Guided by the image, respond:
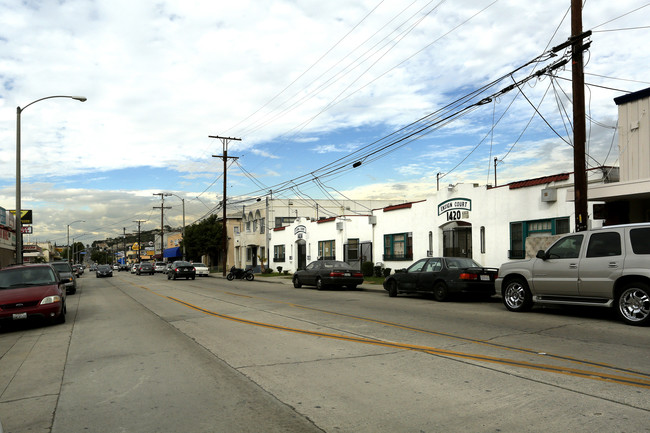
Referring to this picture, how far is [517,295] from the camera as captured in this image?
43.8ft

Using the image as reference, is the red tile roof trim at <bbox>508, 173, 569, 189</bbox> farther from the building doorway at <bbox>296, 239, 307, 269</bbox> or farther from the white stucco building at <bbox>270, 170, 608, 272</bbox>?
the building doorway at <bbox>296, 239, 307, 269</bbox>

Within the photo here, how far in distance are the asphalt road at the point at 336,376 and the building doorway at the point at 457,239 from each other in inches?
484

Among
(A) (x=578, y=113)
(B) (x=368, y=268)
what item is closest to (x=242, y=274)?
(B) (x=368, y=268)

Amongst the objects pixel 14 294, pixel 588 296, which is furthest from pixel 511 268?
pixel 14 294

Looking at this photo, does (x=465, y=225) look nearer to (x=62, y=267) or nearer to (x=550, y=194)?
(x=550, y=194)

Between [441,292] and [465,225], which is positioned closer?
[441,292]

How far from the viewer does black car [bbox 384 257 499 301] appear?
16625mm

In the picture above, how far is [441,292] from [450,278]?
59 cm

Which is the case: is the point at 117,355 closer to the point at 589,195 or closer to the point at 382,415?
the point at 382,415

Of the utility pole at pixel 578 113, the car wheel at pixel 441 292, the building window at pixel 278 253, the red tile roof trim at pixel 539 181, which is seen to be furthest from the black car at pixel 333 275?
the building window at pixel 278 253

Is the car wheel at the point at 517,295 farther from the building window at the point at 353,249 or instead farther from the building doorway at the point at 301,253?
the building doorway at the point at 301,253

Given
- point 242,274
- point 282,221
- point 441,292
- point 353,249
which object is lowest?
point 242,274

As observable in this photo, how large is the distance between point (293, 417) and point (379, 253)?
2664cm

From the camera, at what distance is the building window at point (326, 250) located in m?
38.0
